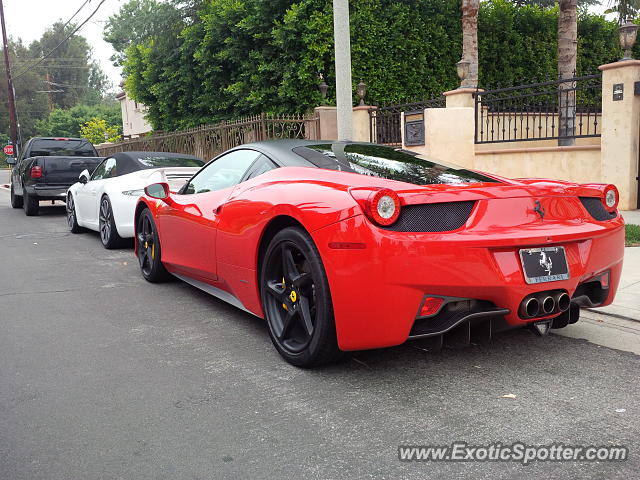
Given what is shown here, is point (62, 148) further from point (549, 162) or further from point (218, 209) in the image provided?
point (218, 209)

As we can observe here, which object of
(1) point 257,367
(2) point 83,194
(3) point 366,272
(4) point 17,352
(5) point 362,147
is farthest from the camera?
(2) point 83,194

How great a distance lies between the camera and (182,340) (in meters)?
4.44

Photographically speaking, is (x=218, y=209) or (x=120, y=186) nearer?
(x=218, y=209)

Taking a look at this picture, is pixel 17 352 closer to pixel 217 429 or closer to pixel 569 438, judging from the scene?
pixel 217 429

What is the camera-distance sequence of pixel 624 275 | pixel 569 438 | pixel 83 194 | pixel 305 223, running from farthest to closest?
pixel 83 194 < pixel 624 275 < pixel 305 223 < pixel 569 438

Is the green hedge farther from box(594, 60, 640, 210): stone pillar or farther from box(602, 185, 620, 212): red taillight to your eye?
box(602, 185, 620, 212): red taillight

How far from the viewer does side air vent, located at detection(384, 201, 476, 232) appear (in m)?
3.24

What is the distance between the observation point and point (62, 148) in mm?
14859

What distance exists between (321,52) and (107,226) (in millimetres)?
7716

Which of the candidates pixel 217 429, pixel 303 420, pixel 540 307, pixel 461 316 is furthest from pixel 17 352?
pixel 540 307

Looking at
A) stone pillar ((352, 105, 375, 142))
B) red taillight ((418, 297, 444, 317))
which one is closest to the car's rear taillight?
red taillight ((418, 297, 444, 317))

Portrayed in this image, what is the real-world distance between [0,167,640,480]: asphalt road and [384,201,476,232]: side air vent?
2.88 feet

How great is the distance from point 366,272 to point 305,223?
52cm

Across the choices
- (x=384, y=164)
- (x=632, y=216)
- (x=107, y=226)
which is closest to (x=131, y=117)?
(x=107, y=226)
